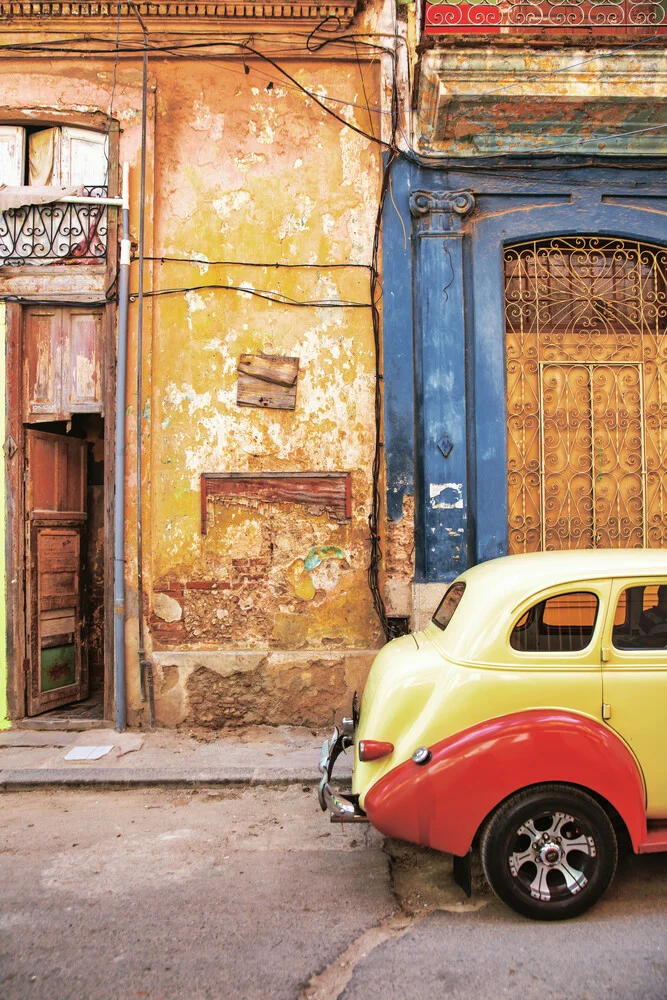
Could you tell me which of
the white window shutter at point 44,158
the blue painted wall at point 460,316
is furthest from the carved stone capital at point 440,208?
the white window shutter at point 44,158

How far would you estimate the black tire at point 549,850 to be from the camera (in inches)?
126

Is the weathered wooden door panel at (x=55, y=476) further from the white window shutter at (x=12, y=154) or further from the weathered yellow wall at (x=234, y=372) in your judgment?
the white window shutter at (x=12, y=154)

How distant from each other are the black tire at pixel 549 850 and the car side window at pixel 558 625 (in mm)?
662

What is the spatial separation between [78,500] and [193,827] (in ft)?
13.2

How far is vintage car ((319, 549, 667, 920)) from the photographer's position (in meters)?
3.21

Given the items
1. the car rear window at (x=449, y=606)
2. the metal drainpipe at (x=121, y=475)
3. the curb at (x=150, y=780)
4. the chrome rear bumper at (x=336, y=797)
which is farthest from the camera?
the metal drainpipe at (x=121, y=475)

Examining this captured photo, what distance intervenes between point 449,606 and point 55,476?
15.3ft

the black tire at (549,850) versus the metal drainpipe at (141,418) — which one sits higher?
the metal drainpipe at (141,418)

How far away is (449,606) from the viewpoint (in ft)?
13.3

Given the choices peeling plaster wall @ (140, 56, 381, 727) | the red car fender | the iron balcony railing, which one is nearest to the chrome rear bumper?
Result: the red car fender

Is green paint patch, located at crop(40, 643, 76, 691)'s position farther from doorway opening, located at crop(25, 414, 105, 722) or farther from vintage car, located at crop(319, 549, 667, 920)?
vintage car, located at crop(319, 549, 667, 920)

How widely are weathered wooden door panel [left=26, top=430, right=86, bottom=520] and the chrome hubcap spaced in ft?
A: 17.4

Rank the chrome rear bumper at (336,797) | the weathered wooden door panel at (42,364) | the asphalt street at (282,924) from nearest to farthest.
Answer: the asphalt street at (282,924) → the chrome rear bumper at (336,797) → the weathered wooden door panel at (42,364)

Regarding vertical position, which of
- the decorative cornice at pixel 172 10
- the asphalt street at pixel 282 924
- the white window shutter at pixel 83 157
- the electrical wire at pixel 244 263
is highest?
the decorative cornice at pixel 172 10
